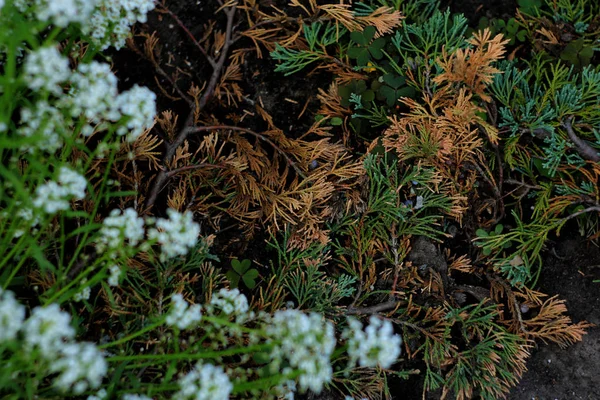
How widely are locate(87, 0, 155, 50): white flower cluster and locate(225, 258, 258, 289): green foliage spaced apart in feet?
3.31

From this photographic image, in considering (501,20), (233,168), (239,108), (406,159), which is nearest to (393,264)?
(406,159)

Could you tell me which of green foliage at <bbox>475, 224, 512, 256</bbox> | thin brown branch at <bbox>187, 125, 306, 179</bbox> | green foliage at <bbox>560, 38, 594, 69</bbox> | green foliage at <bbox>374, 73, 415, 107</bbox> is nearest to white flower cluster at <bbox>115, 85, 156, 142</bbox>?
thin brown branch at <bbox>187, 125, 306, 179</bbox>

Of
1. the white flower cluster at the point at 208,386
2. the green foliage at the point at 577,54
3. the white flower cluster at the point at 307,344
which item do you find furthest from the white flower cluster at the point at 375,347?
the green foliage at the point at 577,54

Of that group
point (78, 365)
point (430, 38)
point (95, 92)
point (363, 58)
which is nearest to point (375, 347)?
point (78, 365)

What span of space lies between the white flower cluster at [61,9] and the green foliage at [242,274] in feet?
3.70

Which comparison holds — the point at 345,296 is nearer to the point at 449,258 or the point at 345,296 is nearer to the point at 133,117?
the point at 449,258

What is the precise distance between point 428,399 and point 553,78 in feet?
4.97

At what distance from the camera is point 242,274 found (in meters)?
2.30

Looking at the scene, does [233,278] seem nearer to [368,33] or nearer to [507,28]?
[368,33]

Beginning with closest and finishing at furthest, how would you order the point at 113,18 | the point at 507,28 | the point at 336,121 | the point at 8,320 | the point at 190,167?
the point at 8,320, the point at 113,18, the point at 190,167, the point at 336,121, the point at 507,28

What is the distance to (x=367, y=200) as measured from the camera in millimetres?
2371

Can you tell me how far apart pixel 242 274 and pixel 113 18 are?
1131 millimetres

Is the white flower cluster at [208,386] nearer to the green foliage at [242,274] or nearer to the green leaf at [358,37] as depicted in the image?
the green foliage at [242,274]

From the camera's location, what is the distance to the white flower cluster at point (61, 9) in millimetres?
1290
